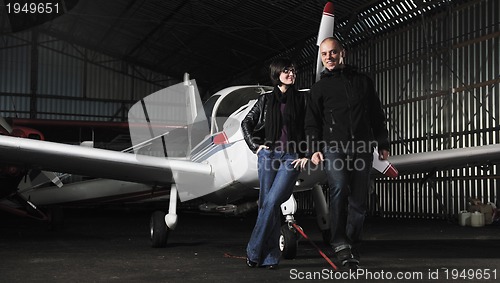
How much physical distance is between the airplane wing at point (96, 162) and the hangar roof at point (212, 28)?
11.4 m

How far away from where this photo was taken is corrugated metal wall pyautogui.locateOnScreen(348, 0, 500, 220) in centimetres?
1537

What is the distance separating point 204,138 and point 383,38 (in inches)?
518

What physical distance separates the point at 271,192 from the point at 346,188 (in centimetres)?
72

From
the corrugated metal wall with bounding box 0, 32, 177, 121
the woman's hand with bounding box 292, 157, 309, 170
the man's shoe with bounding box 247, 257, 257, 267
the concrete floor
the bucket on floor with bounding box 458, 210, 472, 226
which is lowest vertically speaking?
the bucket on floor with bounding box 458, 210, 472, 226

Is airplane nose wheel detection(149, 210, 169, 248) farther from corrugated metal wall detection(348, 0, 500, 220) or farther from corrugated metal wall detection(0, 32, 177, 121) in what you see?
corrugated metal wall detection(0, 32, 177, 121)

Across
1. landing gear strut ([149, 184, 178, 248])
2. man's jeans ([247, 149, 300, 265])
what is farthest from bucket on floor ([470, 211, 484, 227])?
man's jeans ([247, 149, 300, 265])

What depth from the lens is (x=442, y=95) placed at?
1652 cm

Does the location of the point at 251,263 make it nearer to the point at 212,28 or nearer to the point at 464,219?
the point at 464,219

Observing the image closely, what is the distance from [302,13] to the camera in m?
19.3

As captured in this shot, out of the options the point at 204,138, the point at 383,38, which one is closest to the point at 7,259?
the point at 204,138

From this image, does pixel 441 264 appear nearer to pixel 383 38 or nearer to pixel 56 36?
pixel 383 38

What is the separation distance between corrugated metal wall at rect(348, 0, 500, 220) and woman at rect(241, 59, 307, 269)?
1106 centimetres

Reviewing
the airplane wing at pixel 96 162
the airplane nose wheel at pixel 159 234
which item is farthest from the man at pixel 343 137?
the airplane nose wheel at pixel 159 234

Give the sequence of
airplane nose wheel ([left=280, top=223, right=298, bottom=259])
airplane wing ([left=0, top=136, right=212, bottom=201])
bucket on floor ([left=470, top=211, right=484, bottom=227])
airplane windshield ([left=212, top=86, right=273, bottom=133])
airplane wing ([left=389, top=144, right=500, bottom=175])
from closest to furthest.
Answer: airplane nose wheel ([left=280, top=223, right=298, bottom=259]), airplane wing ([left=0, top=136, right=212, bottom=201]), airplane wing ([left=389, top=144, right=500, bottom=175]), airplane windshield ([left=212, top=86, right=273, bottom=133]), bucket on floor ([left=470, top=211, right=484, bottom=227])
